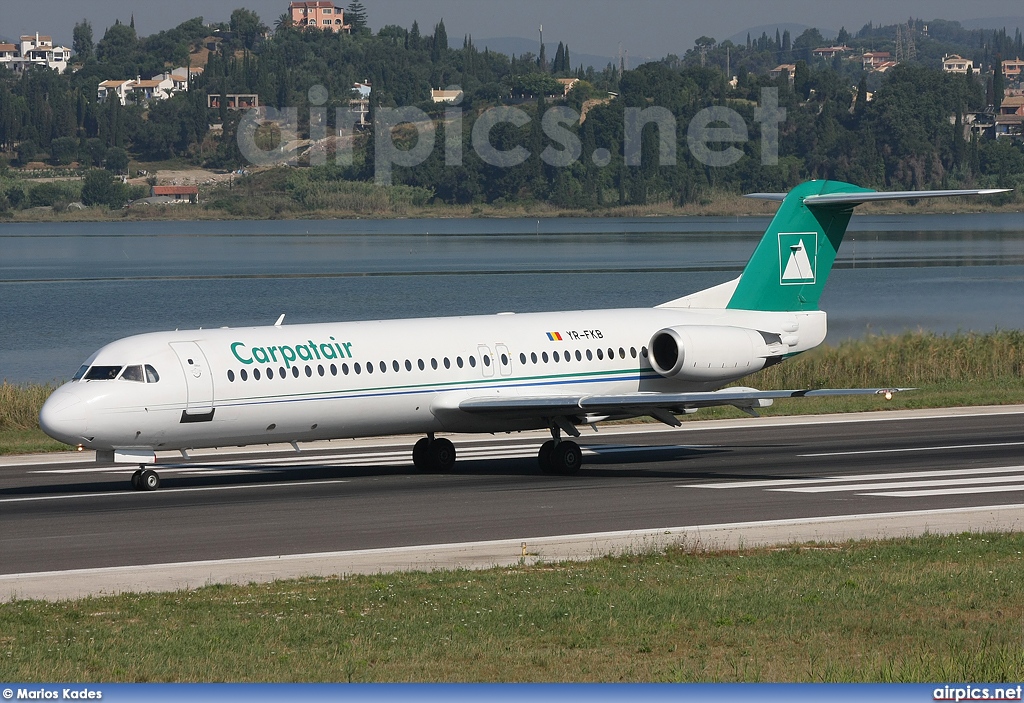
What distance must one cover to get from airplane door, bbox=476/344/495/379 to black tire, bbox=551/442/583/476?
1932mm

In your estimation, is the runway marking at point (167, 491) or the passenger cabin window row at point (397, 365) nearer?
the runway marking at point (167, 491)

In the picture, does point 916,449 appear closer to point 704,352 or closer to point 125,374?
point 704,352

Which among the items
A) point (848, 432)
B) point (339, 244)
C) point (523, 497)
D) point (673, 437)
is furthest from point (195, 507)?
point (339, 244)

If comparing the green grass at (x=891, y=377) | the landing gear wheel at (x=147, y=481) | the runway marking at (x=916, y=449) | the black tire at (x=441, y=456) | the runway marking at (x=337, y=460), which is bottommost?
the green grass at (x=891, y=377)

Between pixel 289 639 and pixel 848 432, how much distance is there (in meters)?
24.7

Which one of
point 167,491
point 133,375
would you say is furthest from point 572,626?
point 167,491

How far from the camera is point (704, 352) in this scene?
31359 millimetres

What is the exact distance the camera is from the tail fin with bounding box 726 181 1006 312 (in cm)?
3384

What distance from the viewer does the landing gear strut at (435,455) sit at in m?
30.8

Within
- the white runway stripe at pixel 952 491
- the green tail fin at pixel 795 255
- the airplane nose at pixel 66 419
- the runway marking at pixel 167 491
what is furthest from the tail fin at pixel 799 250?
the airplane nose at pixel 66 419

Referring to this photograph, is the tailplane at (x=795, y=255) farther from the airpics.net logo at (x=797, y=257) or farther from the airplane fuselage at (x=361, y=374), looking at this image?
the airplane fuselage at (x=361, y=374)

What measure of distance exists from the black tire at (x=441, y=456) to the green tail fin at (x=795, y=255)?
7281mm

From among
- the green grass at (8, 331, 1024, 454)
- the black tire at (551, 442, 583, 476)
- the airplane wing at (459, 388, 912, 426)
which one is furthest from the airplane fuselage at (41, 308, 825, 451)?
the green grass at (8, 331, 1024, 454)

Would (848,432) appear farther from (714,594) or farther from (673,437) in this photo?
(714,594)
